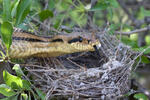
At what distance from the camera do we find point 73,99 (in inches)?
81.8

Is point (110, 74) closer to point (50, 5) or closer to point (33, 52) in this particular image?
point (33, 52)

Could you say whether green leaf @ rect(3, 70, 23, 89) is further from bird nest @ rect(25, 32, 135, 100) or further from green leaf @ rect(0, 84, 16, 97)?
bird nest @ rect(25, 32, 135, 100)

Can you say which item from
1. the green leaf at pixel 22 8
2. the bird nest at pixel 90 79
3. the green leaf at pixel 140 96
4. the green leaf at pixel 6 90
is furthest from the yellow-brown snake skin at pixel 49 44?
the green leaf at pixel 140 96

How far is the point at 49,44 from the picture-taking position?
246cm

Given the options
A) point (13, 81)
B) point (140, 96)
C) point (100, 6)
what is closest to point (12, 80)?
point (13, 81)

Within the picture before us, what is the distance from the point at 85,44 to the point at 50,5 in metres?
0.91

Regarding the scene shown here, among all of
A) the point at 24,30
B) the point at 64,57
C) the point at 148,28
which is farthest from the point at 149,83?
the point at 24,30

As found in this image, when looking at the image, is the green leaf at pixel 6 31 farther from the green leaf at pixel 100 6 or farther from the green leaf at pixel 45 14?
the green leaf at pixel 100 6

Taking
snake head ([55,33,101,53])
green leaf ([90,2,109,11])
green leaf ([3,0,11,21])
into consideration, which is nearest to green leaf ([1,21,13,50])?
green leaf ([3,0,11,21])

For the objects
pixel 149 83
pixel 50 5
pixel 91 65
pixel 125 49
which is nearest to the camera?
pixel 125 49

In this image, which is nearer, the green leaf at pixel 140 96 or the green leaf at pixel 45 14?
the green leaf at pixel 140 96

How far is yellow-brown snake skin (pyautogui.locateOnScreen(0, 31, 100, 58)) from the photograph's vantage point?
2.29 meters

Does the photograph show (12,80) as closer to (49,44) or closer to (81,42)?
(49,44)

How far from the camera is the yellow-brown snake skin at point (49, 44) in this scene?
2.29 meters
